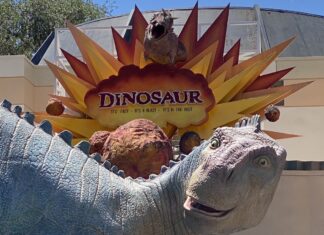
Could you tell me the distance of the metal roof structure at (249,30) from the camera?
13.4 meters

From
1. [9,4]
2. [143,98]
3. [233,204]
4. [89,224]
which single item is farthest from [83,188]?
[9,4]

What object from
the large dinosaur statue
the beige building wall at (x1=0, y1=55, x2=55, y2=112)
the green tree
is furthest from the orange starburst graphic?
the green tree

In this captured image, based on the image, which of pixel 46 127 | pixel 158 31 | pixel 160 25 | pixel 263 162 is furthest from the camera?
pixel 158 31

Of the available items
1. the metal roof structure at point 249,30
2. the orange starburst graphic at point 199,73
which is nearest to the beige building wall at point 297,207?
the orange starburst graphic at point 199,73

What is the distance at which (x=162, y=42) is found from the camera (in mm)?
9117

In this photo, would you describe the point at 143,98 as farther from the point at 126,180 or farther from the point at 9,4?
the point at 9,4

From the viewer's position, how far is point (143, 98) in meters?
9.93

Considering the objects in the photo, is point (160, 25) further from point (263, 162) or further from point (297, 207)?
point (263, 162)

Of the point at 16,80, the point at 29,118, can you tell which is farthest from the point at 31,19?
the point at 29,118

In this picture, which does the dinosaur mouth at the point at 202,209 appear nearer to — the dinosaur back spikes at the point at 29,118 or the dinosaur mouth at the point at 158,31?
the dinosaur back spikes at the point at 29,118

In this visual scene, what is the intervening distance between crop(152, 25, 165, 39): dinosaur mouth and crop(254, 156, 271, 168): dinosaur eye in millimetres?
5901

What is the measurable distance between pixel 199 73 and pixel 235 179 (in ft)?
A: 22.9

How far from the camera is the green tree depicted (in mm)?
25984

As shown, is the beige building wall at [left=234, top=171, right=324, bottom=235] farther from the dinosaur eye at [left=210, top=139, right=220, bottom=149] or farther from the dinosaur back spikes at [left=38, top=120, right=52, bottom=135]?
the dinosaur eye at [left=210, top=139, right=220, bottom=149]
